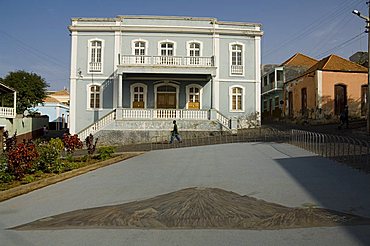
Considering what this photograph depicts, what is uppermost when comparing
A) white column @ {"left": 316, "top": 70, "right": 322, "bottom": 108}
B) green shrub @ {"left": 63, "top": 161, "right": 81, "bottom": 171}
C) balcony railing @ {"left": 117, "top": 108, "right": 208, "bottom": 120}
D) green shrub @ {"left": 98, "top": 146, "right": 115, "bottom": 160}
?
white column @ {"left": 316, "top": 70, "right": 322, "bottom": 108}

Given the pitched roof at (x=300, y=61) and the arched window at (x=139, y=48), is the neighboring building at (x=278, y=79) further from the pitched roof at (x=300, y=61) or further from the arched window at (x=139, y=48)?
the arched window at (x=139, y=48)

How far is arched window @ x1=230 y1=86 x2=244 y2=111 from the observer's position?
28.3 metres

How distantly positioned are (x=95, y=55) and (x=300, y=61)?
25.4 m

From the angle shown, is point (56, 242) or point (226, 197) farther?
point (226, 197)

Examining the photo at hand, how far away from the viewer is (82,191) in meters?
9.32

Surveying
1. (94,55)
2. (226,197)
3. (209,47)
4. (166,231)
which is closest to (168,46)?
(209,47)

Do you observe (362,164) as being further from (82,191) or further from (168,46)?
(168,46)

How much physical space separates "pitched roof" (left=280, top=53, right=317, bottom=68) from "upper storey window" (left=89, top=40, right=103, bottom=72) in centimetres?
2207

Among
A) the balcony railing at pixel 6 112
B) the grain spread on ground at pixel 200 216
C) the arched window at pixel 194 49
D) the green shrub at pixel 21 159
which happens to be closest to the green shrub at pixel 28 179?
the green shrub at pixel 21 159

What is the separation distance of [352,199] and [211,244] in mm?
3803

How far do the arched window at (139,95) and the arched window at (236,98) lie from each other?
687 centimetres

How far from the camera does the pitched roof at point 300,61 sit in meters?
41.3

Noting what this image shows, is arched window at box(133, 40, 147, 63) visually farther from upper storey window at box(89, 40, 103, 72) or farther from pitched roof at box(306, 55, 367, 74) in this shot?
pitched roof at box(306, 55, 367, 74)

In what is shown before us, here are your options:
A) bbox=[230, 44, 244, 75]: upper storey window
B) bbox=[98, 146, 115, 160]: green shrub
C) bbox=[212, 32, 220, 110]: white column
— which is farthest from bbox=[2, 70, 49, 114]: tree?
bbox=[98, 146, 115, 160]: green shrub
